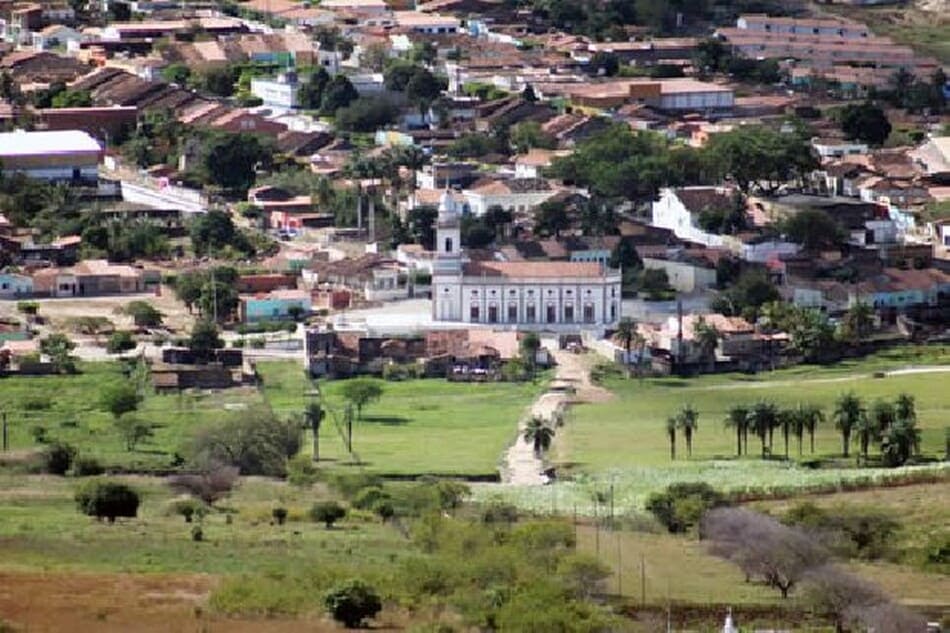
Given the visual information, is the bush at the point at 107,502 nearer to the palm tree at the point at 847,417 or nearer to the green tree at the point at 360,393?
the green tree at the point at 360,393

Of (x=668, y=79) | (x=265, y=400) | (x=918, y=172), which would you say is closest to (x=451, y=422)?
(x=265, y=400)

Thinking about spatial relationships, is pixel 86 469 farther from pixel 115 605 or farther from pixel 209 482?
pixel 115 605

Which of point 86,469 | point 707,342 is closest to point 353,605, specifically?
point 86,469

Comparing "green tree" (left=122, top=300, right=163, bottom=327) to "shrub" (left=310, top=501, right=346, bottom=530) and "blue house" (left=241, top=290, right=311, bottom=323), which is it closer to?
"blue house" (left=241, top=290, right=311, bottom=323)

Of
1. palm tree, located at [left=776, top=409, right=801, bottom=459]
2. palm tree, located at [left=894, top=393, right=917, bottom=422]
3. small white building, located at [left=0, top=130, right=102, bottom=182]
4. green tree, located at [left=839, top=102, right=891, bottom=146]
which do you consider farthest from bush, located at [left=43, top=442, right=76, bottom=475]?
green tree, located at [left=839, top=102, right=891, bottom=146]

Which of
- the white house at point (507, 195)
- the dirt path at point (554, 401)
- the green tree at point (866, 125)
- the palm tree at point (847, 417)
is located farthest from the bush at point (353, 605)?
the green tree at point (866, 125)

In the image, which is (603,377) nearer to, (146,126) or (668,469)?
(668,469)
